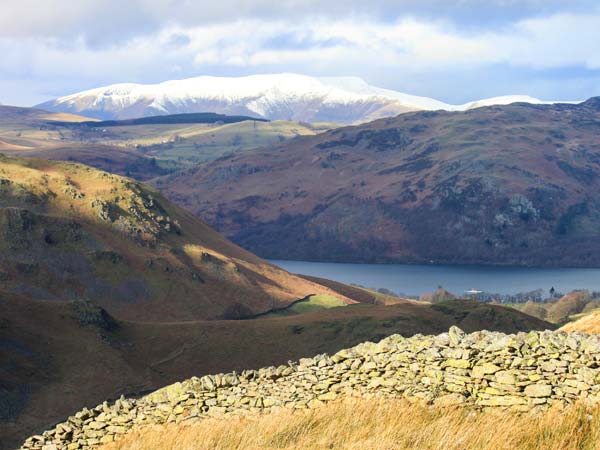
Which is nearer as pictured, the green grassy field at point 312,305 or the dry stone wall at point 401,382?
the dry stone wall at point 401,382

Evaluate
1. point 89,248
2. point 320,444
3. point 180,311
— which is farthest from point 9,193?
point 320,444

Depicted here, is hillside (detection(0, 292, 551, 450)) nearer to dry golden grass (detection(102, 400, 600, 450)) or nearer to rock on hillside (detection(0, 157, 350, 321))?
dry golden grass (detection(102, 400, 600, 450))

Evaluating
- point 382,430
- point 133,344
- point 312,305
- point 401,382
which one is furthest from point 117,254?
point 382,430

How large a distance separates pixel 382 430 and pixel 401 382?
2.25 metres

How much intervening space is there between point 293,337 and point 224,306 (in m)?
57.3

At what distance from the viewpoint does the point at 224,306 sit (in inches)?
5522

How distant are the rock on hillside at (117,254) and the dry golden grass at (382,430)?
9251 cm

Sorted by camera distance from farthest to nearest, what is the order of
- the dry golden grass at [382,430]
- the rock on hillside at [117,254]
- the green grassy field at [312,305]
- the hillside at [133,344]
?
the green grassy field at [312,305]
the rock on hillside at [117,254]
the hillside at [133,344]
the dry golden grass at [382,430]

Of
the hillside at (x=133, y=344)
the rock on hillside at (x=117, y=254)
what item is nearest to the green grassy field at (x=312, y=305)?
the rock on hillside at (x=117, y=254)

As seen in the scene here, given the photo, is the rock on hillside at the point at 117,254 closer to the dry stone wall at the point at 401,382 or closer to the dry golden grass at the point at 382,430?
the dry stone wall at the point at 401,382

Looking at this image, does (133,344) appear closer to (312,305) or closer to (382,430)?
(382,430)

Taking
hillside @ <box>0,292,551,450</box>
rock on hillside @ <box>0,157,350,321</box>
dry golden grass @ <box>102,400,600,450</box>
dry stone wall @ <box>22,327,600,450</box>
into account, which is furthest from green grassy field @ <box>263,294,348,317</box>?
dry golden grass @ <box>102,400,600,450</box>

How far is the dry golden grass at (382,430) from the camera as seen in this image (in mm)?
19078

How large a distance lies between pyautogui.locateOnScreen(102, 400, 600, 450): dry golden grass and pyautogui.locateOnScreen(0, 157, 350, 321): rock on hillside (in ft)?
304
